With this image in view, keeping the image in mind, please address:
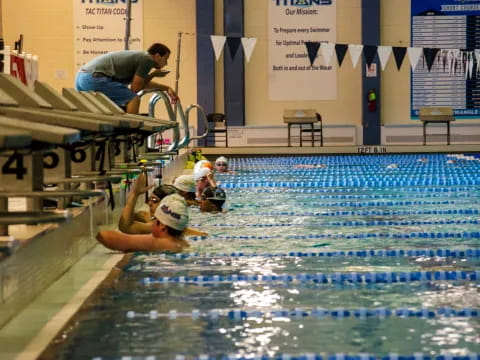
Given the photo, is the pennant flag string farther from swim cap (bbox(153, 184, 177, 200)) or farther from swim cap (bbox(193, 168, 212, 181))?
swim cap (bbox(153, 184, 177, 200))

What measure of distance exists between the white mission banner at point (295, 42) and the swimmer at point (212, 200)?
37.9 feet

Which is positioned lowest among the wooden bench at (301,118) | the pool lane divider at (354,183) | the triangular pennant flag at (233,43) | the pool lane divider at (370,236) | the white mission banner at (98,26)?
the pool lane divider at (370,236)

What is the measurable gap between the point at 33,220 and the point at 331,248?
263 cm

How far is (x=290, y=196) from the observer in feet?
30.7

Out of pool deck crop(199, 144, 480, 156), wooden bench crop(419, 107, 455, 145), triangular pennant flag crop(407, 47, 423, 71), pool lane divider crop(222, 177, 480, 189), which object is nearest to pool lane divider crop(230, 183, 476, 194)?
pool lane divider crop(222, 177, 480, 189)

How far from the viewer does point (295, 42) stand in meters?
19.0

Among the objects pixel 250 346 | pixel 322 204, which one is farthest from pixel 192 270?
pixel 322 204

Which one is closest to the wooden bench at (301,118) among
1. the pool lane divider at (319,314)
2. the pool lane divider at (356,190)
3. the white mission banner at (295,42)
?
the white mission banner at (295,42)

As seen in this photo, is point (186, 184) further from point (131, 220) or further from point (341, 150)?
point (341, 150)

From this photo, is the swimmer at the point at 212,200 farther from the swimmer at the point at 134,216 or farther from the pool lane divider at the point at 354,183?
the pool lane divider at the point at 354,183

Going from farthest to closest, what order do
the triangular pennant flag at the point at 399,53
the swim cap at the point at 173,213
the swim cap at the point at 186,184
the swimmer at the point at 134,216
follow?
the triangular pennant flag at the point at 399,53, the swim cap at the point at 186,184, the swimmer at the point at 134,216, the swim cap at the point at 173,213

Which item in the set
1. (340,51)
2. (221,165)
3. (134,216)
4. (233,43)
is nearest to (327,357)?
(134,216)

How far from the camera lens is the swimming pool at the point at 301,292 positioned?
3.21m

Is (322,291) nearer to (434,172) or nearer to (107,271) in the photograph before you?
(107,271)
